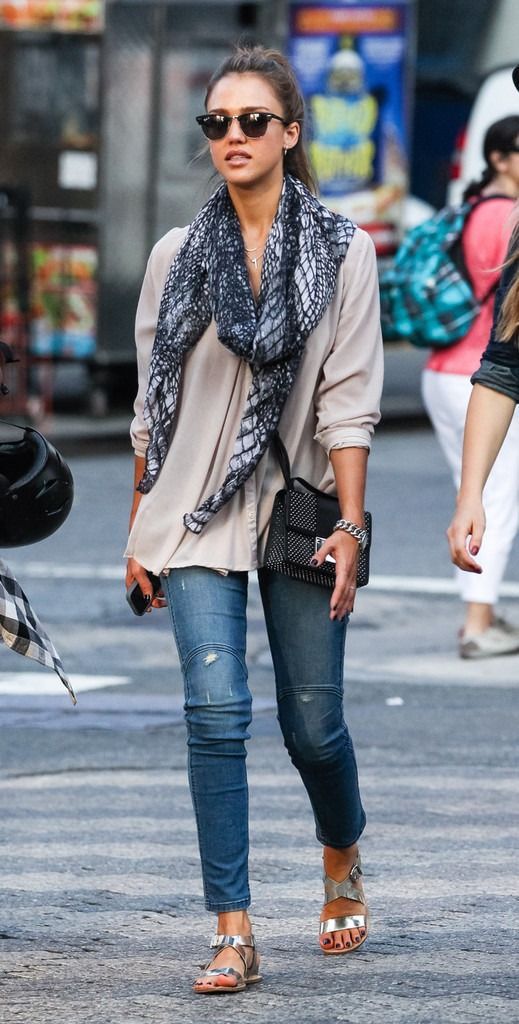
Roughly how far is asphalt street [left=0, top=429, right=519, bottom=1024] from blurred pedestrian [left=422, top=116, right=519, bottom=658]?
0.71ft

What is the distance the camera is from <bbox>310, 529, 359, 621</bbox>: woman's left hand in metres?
4.26

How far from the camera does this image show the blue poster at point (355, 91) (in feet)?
54.2

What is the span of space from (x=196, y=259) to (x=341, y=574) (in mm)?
719

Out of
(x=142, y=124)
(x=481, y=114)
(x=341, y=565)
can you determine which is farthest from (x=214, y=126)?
(x=481, y=114)

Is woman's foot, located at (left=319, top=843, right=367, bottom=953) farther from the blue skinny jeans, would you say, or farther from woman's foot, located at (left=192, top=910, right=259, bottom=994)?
woman's foot, located at (left=192, top=910, right=259, bottom=994)

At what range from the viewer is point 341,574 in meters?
4.27

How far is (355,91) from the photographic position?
54.4 feet

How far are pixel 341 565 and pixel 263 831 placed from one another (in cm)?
159

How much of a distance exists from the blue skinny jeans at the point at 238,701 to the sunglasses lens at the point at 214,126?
0.89m

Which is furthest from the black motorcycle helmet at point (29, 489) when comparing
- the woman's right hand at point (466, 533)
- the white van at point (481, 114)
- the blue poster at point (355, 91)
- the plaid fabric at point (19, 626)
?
the white van at point (481, 114)

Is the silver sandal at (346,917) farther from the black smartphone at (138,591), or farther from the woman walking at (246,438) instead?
the black smartphone at (138,591)

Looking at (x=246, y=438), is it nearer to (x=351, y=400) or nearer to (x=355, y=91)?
(x=351, y=400)

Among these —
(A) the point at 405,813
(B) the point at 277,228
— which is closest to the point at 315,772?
(B) the point at 277,228

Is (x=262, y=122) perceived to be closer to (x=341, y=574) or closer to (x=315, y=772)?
(x=341, y=574)
